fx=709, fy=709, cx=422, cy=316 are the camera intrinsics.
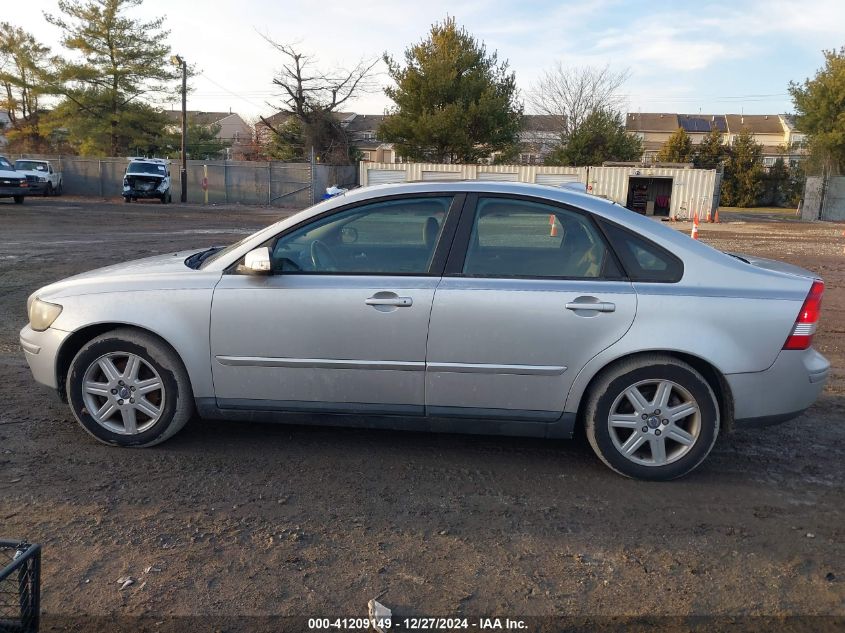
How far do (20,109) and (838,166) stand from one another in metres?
54.0

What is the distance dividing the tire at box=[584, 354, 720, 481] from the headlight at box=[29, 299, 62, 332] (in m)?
3.21

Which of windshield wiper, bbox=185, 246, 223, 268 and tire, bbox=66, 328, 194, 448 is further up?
windshield wiper, bbox=185, 246, 223, 268

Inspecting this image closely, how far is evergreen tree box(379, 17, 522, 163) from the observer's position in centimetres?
3950

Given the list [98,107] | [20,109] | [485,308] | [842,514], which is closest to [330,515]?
[485,308]

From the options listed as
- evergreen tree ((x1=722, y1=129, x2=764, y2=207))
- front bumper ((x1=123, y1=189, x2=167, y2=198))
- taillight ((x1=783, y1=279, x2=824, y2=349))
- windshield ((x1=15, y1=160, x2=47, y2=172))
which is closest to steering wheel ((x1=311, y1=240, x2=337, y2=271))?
taillight ((x1=783, y1=279, x2=824, y2=349))

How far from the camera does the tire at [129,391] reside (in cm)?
416

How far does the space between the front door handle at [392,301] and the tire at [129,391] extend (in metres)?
1.24

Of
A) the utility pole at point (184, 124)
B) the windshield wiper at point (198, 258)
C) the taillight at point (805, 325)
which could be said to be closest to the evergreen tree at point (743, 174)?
the utility pole at point (184, 124)

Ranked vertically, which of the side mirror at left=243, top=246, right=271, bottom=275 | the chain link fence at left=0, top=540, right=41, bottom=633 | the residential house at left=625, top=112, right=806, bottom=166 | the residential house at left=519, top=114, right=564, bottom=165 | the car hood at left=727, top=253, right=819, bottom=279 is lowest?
the chain link fence at left=0, top=540, right=41, bottom=633

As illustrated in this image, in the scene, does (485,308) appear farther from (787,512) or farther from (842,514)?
(842,514)

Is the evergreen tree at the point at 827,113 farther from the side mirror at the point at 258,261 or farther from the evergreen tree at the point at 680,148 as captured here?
the side mirror at the point at 258,261

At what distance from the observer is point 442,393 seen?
397 centimetres

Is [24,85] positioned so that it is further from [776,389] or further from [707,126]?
[707,126]

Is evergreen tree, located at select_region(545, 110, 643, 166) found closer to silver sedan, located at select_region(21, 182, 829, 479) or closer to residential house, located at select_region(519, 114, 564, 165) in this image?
residential house, located at select_region(519, 114, 564, 165)
